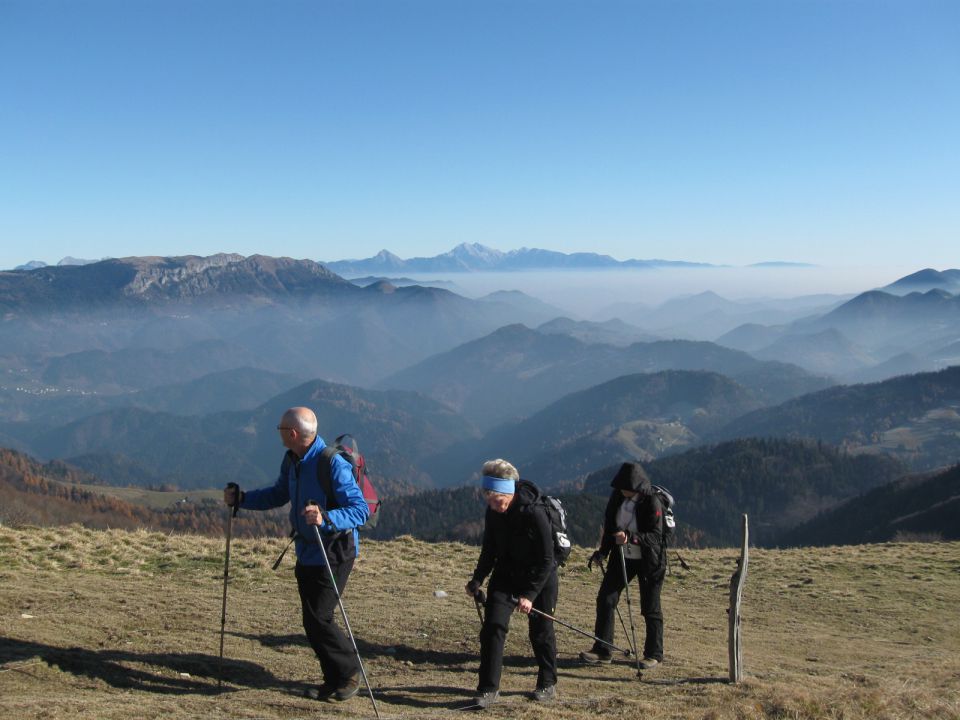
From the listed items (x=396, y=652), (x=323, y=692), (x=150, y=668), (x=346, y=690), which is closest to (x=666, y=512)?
(x=396, y=652)

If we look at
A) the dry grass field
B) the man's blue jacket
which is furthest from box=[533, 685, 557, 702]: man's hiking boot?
the man's blue jacket

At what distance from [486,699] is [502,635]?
0.76m

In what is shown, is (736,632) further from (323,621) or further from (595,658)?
(323,621)

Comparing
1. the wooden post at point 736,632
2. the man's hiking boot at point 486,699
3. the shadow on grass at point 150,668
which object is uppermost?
the wooden post at point 736,632

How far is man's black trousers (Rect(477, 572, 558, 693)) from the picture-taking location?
882cm

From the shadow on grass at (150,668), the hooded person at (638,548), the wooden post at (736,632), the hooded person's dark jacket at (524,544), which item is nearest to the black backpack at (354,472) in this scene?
the hooded person's dark jacket at (524,544)

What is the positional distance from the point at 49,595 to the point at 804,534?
156 metres

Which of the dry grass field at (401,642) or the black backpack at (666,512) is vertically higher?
the black backpack at (666,512)

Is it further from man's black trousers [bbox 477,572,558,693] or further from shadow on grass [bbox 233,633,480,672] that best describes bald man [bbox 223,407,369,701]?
shadow on grass [bbox 233,633,480,672]

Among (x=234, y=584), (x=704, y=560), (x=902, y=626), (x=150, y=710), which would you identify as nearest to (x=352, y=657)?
(x=150, y=710)

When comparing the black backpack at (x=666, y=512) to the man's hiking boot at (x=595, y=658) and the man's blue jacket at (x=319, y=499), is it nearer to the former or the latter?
the man's hiking boot at (x=595, y=658)

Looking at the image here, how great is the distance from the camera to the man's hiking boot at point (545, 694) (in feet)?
29.4

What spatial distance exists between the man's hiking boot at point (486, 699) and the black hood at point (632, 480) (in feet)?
11.5

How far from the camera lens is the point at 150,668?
31.4 ft
